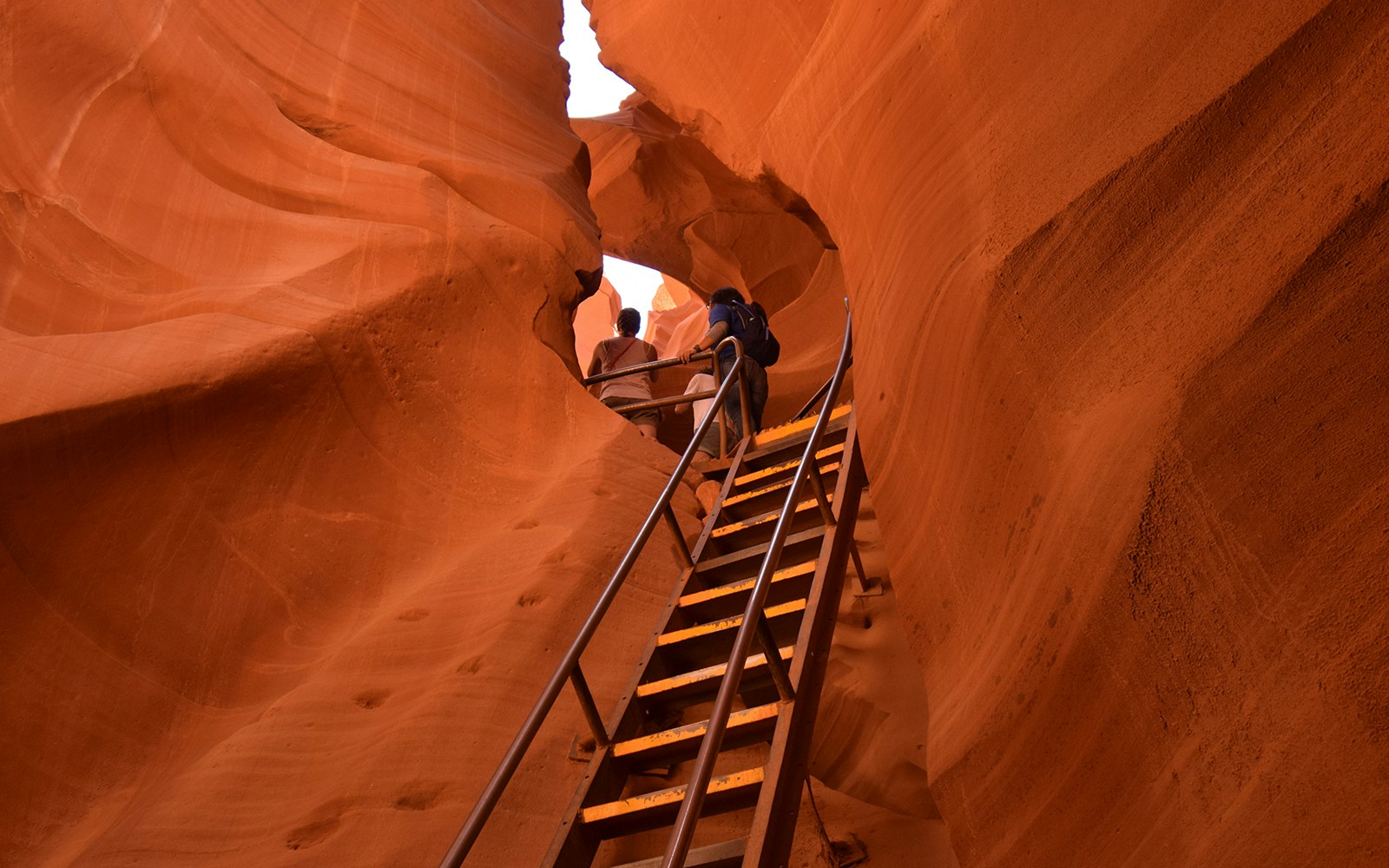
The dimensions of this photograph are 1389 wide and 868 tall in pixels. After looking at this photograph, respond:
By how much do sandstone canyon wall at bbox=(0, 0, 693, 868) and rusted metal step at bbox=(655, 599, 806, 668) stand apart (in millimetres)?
588

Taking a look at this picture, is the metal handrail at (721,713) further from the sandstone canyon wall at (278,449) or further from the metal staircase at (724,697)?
the sandstone canyon wall at (278,449)

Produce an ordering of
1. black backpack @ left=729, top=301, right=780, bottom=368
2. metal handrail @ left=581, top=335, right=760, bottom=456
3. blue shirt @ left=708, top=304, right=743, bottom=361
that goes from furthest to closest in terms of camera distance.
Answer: black backpack @ left=729, top=301, right=780, bottom=368
blue shirt @ left=708, top=304, right=743, bottom=361
metal handrail @ left=581, top=335, right=760, bottom=456

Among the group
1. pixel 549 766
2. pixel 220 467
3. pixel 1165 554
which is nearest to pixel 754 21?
pixel 220 467

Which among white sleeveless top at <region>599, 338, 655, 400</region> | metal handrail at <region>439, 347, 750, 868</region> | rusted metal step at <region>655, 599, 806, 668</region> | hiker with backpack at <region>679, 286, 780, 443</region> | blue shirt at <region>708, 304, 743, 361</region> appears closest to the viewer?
metal handrail at <region>439, 347, 750, 868</region>

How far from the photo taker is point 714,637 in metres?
3.75

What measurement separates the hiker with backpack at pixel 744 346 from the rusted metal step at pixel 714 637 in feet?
8.59

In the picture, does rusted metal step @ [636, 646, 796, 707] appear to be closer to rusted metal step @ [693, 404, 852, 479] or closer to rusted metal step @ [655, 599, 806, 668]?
rusted metal step @ [655, 599, 806, 668]

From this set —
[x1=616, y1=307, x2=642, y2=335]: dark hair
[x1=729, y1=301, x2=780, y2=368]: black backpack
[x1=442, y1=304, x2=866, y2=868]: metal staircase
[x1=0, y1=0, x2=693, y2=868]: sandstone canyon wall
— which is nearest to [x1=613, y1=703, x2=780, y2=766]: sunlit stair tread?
[x1=442, y1=304, x2=866, y2=868]: metal staircase

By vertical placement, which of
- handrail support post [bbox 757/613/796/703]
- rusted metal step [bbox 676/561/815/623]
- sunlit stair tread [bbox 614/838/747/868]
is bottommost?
sunlit stair tread [bbox 614/838/747/868]

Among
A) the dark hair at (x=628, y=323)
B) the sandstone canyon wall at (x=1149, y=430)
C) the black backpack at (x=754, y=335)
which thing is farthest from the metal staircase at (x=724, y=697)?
the dark hair at (x=628, y=323)

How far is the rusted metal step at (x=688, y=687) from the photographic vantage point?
3510 mm

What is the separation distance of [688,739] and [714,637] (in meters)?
0.61

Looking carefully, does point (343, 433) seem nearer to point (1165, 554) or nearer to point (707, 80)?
point (707, 80)

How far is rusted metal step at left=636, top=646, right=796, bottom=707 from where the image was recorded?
3.51 m
